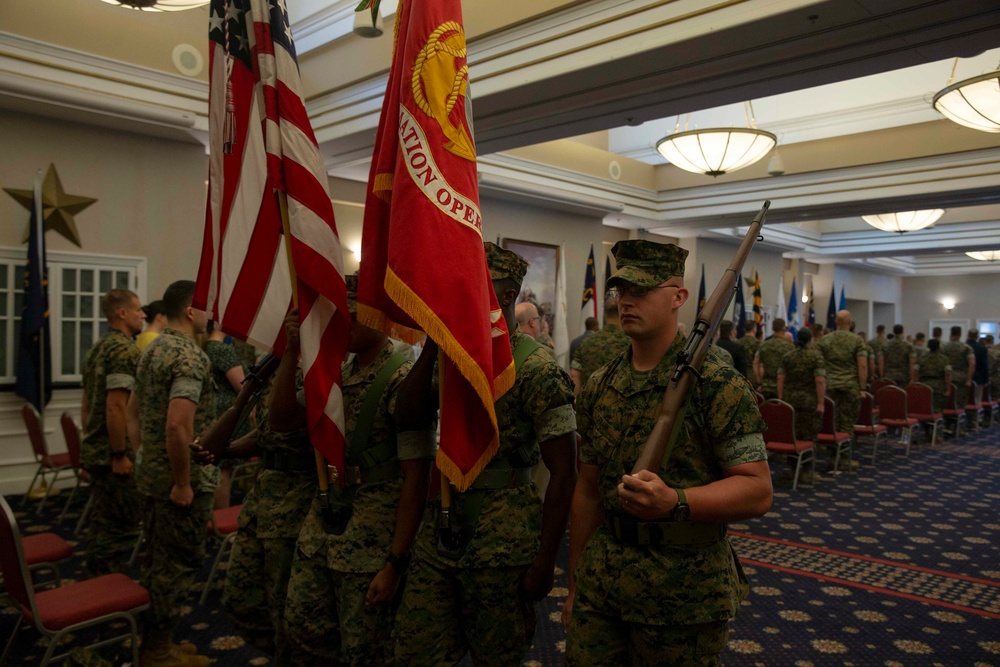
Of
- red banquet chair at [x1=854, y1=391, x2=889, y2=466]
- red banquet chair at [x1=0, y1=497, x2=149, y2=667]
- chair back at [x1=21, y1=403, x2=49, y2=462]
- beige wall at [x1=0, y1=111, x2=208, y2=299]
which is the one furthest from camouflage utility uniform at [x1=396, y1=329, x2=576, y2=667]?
red banquet chair at [x1=854, y1=391, x2=889, y2=466]

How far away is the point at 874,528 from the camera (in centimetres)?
544

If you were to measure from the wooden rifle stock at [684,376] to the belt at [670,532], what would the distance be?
189 mm

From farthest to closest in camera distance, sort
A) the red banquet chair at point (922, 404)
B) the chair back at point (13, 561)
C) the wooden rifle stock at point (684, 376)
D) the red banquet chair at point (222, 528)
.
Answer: the red banquet chair at point (922, 404), the red banquet chair at point (222, 528), the chair back at point (13, 561), the wooden rifle stock at point (684, 376)

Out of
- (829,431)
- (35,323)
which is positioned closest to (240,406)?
(35,323)

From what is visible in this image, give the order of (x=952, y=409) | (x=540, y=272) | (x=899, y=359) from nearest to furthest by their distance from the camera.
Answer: (x=952, y=409)
(x=540, y=272)
(x=899, y=359)

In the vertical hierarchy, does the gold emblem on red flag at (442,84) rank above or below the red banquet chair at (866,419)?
above

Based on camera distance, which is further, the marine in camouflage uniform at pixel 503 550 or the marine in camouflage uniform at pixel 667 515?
the marine in camouflage uniform at pixel 503 550

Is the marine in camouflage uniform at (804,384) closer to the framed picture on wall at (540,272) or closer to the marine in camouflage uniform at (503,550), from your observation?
the framed picture on wall at (540,272)

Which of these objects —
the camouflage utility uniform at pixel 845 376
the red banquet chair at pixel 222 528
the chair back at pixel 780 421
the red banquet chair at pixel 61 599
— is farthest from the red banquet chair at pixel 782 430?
the red banquet chair at pixel 61 599

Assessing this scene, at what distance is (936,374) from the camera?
404 inches

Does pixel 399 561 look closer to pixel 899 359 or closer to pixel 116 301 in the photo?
pixel 116 301

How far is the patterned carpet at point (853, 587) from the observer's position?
320 cm

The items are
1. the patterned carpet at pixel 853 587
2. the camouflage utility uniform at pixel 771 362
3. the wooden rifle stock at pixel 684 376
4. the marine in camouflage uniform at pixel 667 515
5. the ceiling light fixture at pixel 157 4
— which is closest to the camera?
the wooden rifle stock at pixel 684 376

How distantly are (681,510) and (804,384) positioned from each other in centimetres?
628
